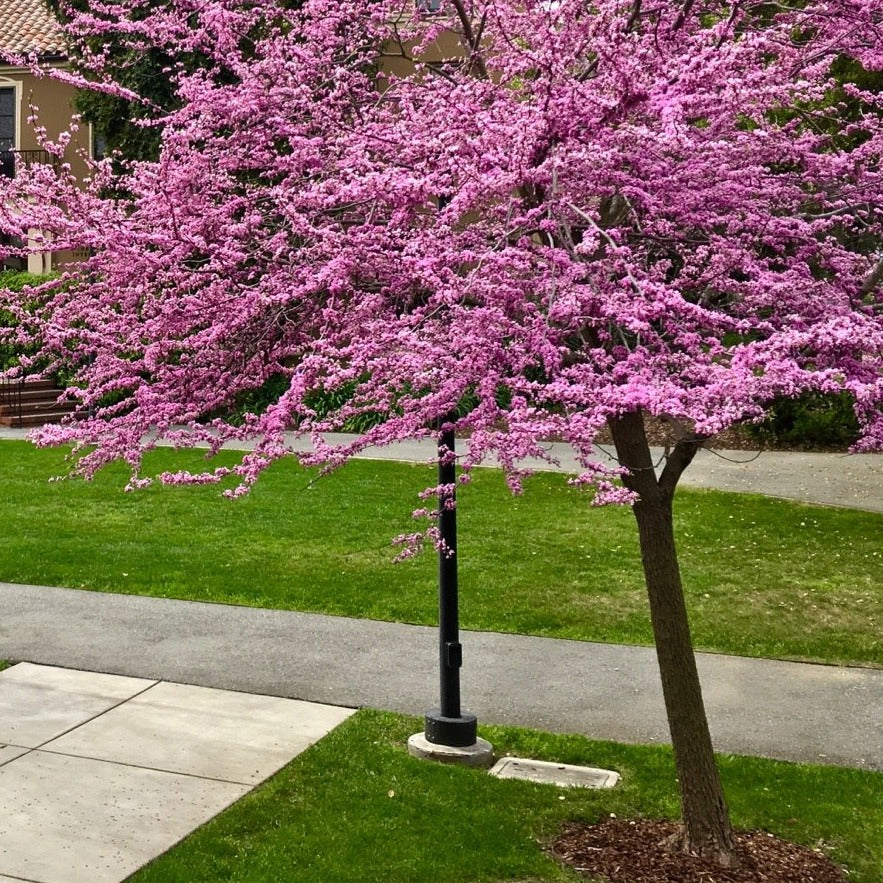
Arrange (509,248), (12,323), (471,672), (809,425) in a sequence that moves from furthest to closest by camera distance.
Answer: (12,323) → (809,425) → (471,672) → (509,248)

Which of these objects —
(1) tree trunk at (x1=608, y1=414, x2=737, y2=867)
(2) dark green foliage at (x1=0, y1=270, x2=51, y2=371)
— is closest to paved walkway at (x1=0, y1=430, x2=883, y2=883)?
(1) tree trunk at (x1=608, y1=414, x2=737, y2=867)

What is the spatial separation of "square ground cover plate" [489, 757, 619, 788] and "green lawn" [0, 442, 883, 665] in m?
2.59

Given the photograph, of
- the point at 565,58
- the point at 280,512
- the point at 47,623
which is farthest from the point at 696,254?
the point at 280,512

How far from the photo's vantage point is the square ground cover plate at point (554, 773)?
6.72 meters

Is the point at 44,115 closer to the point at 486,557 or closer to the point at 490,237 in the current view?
the point at 486,557

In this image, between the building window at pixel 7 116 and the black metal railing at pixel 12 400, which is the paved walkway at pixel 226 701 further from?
the building window at pixel 7 116

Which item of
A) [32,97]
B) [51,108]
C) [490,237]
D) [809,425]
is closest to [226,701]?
[490,237]

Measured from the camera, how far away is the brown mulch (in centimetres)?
566

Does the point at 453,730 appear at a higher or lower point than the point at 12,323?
lower

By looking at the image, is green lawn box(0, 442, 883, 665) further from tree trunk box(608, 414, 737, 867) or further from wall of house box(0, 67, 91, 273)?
wall of house box(0, 67, 91, 273)

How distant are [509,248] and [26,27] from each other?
103 ft

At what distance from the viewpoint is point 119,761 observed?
6906 millimetres

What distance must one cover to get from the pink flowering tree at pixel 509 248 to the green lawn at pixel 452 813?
0.72 meters

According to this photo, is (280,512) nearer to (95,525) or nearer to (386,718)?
(95,525)
